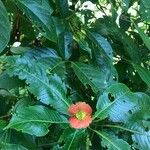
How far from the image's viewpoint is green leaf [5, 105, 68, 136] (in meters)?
0.78

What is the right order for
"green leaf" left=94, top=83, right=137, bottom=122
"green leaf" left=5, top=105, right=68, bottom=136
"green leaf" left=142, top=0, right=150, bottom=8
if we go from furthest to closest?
1. "green leaf" left=142, top=0, right=150, bottom=8
2. "green leaf" left=94, top=83, right=137, bottom=122
3. "green leaf" left=5, top=105, right=68, bottom=136

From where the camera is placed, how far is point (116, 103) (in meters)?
0.90

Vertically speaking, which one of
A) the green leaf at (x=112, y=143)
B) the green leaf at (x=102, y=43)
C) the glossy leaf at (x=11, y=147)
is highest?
the green leaf at (x=102, y=43)

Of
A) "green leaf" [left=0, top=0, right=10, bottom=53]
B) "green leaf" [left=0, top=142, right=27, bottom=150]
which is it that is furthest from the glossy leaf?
"green leaf" [left=0, top=0, right=10, bottom=53]

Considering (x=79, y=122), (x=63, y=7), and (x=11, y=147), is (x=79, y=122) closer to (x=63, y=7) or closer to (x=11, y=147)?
(x=11, y=147)

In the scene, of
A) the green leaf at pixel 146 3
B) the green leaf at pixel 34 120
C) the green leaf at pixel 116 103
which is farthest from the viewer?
the green leaf at pixel 146 3

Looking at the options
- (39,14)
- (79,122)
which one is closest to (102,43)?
(39,14)

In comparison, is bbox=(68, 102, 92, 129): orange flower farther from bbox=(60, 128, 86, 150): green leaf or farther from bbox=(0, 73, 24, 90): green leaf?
bbox=(0, 73, 24, 90): green leaf

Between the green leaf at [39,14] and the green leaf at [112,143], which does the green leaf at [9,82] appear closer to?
the green leaf at [39,14]

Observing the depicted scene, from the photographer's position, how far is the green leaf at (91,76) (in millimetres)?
966

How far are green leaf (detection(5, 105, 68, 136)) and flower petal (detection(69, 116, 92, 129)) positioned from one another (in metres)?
0.01

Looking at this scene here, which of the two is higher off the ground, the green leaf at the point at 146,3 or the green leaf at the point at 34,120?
the green leaf at the point at 146,3

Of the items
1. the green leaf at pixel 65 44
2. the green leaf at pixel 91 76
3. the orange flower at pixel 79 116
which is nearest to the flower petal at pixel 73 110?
the orange flower at pixel 79 116

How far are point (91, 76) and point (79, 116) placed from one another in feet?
0.56
